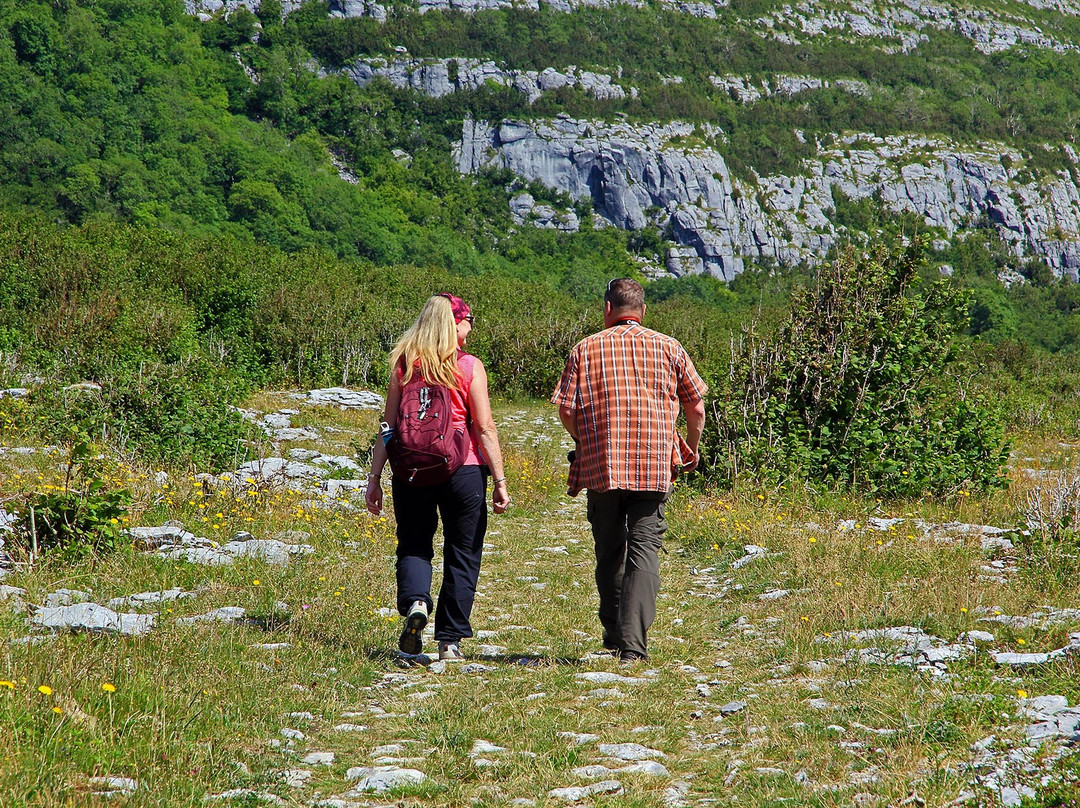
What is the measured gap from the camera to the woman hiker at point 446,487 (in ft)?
18.6

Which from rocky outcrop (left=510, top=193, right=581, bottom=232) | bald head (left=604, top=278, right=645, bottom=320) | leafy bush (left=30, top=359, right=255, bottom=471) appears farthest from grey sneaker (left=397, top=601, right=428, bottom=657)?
rocky outcrop (left=510, top=193, right=581, bottom=232)

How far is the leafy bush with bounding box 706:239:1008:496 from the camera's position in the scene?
38.4 feet

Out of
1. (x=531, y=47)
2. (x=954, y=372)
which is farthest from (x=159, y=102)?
(x=954, y=372)

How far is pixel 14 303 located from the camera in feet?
80.3

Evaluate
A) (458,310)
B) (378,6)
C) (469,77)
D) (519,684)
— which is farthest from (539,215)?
(519,684)

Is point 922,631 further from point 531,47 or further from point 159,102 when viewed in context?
point 531,47

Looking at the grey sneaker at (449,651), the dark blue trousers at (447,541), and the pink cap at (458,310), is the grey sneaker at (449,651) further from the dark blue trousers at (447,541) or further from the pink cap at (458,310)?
the pink cap at (458,310)

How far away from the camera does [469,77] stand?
16338 cm

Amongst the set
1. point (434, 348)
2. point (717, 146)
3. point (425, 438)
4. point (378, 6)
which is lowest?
point (425, 438)

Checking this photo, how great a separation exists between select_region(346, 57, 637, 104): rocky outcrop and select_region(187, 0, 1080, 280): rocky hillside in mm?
293

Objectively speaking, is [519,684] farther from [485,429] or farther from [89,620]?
[89,620]

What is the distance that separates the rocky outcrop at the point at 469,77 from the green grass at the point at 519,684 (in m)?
160

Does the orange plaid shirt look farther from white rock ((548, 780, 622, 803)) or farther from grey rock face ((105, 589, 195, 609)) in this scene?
grey rock face ((105, 589, 195, 609))

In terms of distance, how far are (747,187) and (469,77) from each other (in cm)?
5346
